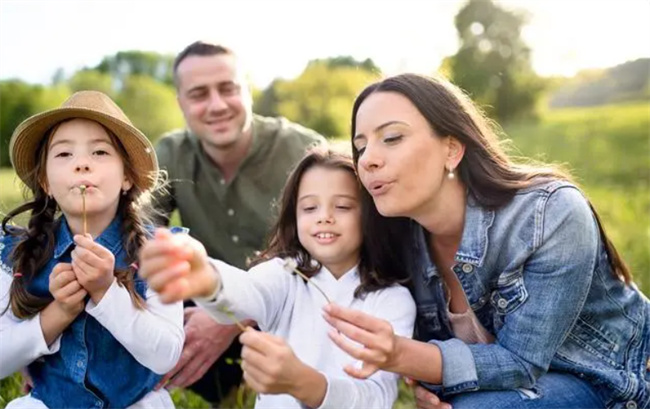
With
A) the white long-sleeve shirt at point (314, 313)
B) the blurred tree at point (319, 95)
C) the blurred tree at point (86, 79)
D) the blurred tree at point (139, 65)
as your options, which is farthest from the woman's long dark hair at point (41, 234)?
the blurred tree at point (319, 95)

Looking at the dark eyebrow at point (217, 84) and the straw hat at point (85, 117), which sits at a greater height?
the dark eyebrow at point (217, 84)

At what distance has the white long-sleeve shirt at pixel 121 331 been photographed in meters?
2.41

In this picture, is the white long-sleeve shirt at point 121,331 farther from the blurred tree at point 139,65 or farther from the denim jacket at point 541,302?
the blurred tree at point 139,65

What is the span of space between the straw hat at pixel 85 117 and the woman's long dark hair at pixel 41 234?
0.07 feet

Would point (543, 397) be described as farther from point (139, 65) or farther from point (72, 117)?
point (139, 65)

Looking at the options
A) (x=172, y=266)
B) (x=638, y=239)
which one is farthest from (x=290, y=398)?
(x=638, y=239)

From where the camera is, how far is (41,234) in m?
2.65

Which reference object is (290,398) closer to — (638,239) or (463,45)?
(638,239)

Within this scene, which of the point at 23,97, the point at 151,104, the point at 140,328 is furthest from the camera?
the point at 151,104

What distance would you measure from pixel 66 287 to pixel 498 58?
770 inches

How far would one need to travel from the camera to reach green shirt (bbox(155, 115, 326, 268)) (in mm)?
A: 4199

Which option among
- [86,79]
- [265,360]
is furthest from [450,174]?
[86,79]

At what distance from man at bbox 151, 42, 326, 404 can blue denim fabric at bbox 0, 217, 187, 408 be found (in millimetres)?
1413

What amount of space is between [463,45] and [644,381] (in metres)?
17.7
